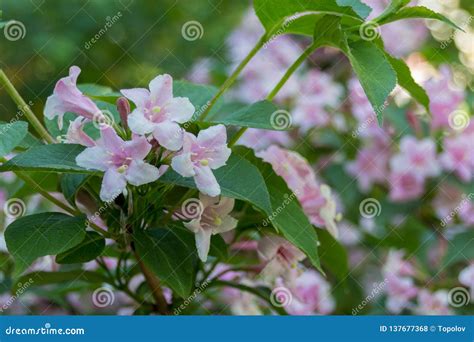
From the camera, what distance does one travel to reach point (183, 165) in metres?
0.74

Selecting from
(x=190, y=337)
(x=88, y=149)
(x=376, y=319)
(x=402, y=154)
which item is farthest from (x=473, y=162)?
(x=88, y=149)

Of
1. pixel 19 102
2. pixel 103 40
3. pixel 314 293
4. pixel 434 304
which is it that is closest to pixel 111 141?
pixel 19 102

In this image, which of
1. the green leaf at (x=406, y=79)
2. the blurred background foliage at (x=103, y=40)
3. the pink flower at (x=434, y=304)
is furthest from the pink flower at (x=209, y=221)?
the blurred background foliage at (x=103, y=40)

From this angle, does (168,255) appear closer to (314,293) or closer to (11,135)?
(11,135)

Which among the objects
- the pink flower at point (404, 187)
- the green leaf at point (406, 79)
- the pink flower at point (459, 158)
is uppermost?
the pink flower at point (459, 158)

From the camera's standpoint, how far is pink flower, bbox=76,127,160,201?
733mm

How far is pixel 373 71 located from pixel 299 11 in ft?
0.36

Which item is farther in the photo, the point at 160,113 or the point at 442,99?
the point at 442,99

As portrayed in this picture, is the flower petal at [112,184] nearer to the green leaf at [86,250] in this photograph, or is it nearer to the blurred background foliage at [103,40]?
the green leaf at [86,250]

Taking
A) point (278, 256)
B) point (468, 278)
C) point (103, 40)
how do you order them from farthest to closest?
point (103, 40)
point (468, 278)
point (278, 256)

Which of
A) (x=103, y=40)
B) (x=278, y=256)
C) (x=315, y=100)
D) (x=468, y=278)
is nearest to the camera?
(x=278, y=256)

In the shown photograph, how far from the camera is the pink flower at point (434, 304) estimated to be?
1.40 meters

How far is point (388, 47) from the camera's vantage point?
77.4 inches

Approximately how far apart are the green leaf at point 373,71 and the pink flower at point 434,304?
28.1 inches
